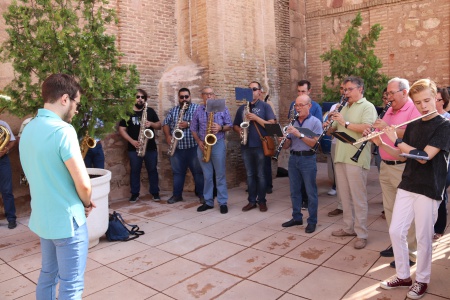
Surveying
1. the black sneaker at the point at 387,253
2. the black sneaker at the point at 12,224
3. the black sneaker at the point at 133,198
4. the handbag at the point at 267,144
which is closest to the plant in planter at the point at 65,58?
the black sneaker at the point at 12,224

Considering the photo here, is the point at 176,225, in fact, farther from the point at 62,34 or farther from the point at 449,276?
the point at 449,276

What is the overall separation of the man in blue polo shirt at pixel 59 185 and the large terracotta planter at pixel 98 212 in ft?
6.34

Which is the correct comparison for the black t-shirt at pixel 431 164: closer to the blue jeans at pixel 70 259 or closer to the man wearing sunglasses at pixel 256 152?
the blue jeans at pixel 70 259

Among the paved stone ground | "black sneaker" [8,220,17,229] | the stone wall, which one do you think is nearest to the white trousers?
the paved stone ground

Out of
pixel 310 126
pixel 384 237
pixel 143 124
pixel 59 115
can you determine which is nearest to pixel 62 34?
pixel 59 115

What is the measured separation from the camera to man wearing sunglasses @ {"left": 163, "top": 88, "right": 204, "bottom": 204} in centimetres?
647

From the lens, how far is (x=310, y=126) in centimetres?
483

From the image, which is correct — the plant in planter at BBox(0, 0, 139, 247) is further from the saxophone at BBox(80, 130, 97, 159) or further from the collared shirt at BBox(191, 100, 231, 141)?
the collared shirt at BBox(191, 100, 231, 141)

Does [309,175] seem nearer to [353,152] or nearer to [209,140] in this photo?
[353,152]

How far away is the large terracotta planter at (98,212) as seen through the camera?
14.1ft

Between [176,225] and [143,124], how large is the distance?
2.09 m

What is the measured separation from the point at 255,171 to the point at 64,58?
3163mm

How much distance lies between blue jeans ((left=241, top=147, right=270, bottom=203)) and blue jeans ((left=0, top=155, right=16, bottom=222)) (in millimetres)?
3472

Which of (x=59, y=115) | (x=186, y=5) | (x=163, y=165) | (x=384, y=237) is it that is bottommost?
(x=384, y=237)
